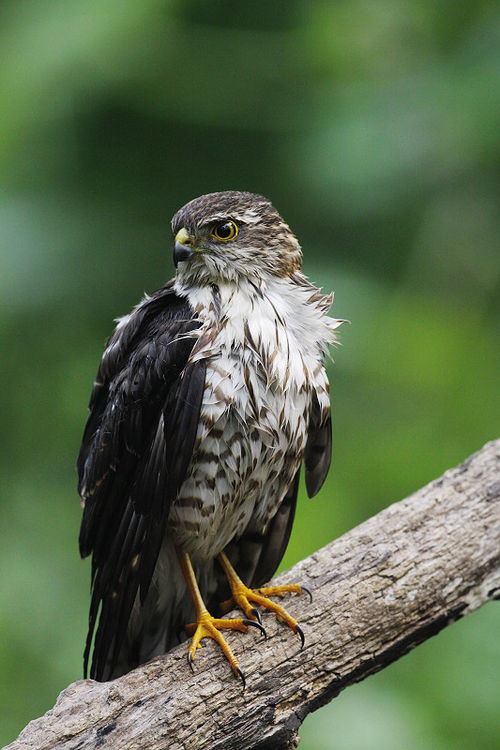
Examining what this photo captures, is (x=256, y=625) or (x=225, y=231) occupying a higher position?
(x=225, y=231)

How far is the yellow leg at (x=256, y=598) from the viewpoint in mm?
2795

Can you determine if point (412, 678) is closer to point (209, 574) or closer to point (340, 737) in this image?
point (340, 737)

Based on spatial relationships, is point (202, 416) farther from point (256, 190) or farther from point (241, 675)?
point (256, 190)

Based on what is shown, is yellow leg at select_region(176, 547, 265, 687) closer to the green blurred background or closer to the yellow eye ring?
the yellow eye ring

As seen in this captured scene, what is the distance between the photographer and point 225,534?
2932 millimetres

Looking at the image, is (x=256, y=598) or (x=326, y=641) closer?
(x=326, y=641)

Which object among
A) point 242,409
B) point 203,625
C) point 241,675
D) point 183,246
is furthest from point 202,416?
point 241,675

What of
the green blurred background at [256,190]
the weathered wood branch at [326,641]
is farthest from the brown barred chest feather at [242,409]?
the green blurred background at [256,190]

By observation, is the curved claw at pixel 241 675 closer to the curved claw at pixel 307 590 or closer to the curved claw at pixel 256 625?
the curved claw at pixel 256 625

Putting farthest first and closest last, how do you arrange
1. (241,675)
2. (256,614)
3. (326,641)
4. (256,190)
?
(256,190)
(256,614)
(326,641)
(241,675)

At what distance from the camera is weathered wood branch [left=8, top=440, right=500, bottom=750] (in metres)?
2.51

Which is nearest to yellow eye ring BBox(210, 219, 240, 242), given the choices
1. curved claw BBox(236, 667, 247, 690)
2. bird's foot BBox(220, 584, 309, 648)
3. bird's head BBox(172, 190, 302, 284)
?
bird's head BBox(172, 190, 302, 284)

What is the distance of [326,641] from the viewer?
2744 millimetres

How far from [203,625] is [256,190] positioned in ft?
8.16
